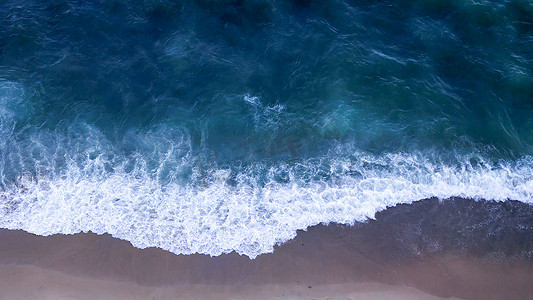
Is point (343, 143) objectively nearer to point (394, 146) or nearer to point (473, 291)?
point (394, 146)

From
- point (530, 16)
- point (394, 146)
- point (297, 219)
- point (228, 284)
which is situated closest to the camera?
point (228, 284)

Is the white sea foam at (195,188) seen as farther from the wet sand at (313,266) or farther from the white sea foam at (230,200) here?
the wet sand at (313,266)

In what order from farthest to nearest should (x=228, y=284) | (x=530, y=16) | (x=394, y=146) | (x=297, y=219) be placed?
1. (x=530, y=16)
2. (x=394, y=146)
3. (x=297, y=219)
4. (x=228, y=284)

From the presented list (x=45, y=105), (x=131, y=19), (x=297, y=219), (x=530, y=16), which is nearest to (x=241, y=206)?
(x=297, y=219)

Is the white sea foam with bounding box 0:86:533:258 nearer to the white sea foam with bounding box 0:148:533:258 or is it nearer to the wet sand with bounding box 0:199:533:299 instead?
the white sea foam with bounding box 0:148:533:258

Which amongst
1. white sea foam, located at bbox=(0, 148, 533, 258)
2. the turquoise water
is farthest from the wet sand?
the turquoise water

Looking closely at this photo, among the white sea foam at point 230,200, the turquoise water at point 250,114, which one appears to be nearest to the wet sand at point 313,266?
the white sea foam at point 230,200

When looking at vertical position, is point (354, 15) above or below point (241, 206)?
above
